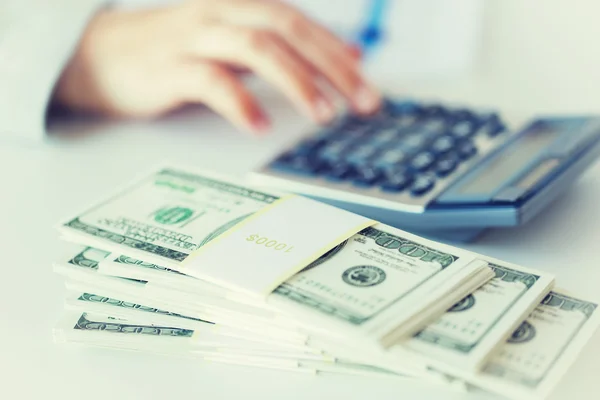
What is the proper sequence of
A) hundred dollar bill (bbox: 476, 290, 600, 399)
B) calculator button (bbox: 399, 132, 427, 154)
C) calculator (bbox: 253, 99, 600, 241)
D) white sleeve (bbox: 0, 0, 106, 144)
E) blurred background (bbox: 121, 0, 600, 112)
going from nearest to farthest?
1. hundred dollar bill (bbox: 476, 290, 600, 399)
2. calculator (bbox: 253, 99, 600, 241)
3. calculator button (bbox: 399, 132, 427, 154)
4. white sleeve (bbox: 0, 0, 106, 144)
5. blurred background (bbox: 121, 0, 600, 112)

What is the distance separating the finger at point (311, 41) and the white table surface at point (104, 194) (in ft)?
0.20

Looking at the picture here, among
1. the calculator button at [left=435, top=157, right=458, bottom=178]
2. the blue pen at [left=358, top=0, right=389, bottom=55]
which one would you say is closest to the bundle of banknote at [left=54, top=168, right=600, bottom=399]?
the calculator button at [left=435, top=157, right=458, bottom=178]

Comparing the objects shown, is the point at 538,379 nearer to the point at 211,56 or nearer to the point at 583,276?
the point at 583,276

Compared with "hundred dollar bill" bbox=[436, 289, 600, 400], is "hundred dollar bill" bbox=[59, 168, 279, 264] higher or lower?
higher

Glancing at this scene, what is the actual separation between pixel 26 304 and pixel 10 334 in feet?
0.09

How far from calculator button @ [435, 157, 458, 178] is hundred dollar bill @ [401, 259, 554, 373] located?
0.39 ft

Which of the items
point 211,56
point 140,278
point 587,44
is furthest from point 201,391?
point 587,44

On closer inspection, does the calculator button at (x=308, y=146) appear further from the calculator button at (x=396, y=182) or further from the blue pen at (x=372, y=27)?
the blue pen at (x=372, y=27)

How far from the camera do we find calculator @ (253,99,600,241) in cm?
49

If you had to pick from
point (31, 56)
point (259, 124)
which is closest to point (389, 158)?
point (259, 124)

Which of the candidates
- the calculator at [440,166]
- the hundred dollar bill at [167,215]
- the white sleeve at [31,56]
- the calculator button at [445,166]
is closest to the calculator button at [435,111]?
the calculator at [440,166]

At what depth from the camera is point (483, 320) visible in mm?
377

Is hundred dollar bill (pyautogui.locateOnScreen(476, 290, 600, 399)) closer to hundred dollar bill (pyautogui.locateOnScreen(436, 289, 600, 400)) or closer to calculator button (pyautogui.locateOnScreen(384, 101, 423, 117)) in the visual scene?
hundred dollar bill (pyautogui.locateOnScreen(436, 289, 600, 400))

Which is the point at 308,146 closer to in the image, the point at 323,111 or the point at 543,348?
the point at 323,111
